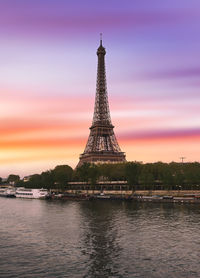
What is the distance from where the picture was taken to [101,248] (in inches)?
1592

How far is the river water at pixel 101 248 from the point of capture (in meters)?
31.8

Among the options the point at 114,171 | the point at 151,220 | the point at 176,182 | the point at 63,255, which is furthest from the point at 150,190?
the point at 63,255

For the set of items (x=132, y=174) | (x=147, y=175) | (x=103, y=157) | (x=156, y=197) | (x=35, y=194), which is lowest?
(x=156, y=197)

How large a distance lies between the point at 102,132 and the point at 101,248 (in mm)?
131891

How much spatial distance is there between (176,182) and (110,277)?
302ft

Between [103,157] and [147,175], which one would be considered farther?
[103,157]

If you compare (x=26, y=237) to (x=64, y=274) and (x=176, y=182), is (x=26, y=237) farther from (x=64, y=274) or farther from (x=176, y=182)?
(x=176, y=182)

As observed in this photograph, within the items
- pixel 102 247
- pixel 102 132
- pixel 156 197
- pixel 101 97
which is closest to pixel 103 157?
pixel 102 132

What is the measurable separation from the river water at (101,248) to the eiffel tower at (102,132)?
10918 cm

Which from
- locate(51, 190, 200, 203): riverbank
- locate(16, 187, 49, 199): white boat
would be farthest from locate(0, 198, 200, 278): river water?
locate(16, 187, 49, 199): white boat

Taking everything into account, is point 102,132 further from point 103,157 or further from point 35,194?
point 35,194

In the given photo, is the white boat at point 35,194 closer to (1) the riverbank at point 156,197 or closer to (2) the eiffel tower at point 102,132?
(1) the riverbank at point 156,197

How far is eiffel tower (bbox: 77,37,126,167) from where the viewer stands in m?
172

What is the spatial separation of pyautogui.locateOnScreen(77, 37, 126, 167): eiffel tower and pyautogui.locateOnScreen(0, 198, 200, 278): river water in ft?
358
